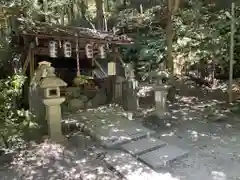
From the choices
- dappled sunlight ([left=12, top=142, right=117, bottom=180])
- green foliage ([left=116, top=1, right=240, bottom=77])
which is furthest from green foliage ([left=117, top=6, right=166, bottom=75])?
dappled sunlight ([left=12, top=142, right=117, bottom=180])

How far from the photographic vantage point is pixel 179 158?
661 centimetres

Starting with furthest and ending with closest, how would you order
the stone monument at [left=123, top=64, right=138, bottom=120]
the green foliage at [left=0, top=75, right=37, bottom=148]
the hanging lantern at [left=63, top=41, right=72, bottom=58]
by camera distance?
the stone monument at [left=123, top=64, right=138, bottom=120] → the hanging lantern at [left=63, top=41, right=72, bottom=58] → the green foliage at [left=0, top=75, right=37, bottom=148]

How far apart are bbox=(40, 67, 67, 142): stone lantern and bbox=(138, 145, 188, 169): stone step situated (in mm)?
2205

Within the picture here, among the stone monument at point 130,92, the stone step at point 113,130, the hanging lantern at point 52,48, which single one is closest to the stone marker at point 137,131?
the stone step at point 113,130

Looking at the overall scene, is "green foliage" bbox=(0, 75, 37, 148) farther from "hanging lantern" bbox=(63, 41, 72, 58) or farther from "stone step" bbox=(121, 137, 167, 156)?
"stone step" bbox=(121, 137, 167, 156)

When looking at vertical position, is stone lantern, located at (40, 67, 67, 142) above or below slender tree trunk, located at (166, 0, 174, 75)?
below

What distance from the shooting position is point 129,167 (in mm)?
6176

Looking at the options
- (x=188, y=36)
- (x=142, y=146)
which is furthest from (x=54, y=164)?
(x=188, y=36)

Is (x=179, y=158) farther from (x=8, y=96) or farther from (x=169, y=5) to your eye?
(x=169, y=5)

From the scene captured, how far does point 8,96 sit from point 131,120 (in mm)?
3631

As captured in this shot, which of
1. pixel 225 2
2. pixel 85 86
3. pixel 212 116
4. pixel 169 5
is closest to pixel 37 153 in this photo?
pixel 85 86

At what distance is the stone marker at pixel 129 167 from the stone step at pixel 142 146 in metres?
0.20

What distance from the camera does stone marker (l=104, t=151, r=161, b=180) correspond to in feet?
19.1

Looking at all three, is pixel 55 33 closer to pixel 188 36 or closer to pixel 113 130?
pixel 113 130
